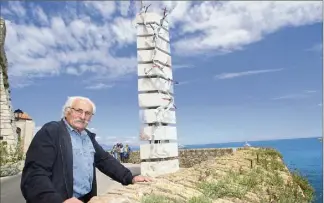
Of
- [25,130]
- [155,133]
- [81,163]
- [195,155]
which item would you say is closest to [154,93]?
[155,133]

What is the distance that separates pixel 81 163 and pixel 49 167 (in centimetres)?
39

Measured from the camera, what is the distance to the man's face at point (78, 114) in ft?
12.6

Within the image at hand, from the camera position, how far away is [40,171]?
3.42 metres

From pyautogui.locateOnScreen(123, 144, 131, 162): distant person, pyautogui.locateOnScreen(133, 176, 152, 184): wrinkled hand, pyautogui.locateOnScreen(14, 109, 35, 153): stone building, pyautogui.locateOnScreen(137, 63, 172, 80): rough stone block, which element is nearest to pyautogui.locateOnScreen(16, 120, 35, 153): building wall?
pyautogui.locateOnScreen(14, 109, 35, 153): stone building

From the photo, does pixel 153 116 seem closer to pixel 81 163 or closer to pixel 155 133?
pixel 155 133

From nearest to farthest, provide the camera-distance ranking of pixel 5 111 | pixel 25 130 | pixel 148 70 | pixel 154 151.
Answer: pixel 148 70, pixel 154 151, pixel 5 111, pixel 25 130

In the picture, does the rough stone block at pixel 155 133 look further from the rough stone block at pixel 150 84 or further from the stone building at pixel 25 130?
the stone building at pixel 25 130

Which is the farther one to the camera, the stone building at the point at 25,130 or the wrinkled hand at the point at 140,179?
the stone building at the point at 25,130

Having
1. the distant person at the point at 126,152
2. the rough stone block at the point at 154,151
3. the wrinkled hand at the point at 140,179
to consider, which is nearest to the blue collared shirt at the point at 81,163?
the wrinkled hand at the point at 140,179

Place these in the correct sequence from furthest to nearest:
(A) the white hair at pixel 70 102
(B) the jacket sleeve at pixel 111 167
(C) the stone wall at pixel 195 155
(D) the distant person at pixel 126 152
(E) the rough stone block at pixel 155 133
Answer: (D) the distant person at pixel 126 152 → (C) the stone wall at pixel 195 155 → (E) the rough stone block at pixel 155 133 → (B) the jacket sleeve at pixel 111 167 → (A) the white hair at pixel 70 102

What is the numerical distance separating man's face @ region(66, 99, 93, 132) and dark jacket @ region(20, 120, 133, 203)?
0.32ft

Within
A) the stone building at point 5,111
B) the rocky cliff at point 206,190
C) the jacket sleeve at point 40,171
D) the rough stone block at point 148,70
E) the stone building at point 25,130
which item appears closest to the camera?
the jacket sleeve at point 40,171

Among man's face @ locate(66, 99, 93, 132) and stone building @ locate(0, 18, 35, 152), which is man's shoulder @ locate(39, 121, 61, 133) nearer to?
man's face @ locate(66, 99, 93, 132)

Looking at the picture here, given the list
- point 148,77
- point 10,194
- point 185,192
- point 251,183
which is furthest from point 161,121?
point 185,192
